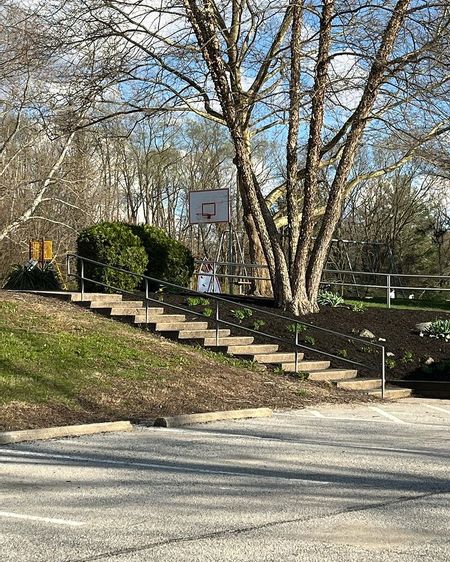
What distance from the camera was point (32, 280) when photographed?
20.8 metres

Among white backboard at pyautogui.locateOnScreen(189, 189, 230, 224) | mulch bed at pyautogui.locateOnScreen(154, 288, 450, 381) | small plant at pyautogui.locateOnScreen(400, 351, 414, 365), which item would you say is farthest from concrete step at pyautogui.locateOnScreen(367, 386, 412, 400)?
white backboard at pyautogui.locateOnScreen(189, 189, 230, 224)

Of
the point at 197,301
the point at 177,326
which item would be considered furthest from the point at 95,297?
the point at 197,301

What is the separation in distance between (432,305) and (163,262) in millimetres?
9814

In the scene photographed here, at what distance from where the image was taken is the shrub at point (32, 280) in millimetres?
20688

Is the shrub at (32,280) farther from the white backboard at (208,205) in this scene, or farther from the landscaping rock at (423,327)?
the white backboard at (208,205)

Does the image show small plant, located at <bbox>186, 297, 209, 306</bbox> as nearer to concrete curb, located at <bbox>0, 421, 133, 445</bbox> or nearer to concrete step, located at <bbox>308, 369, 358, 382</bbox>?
concrete step, located at <bbox>308, 369, 358, 382</bbox>

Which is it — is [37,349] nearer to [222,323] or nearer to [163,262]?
[222,323]

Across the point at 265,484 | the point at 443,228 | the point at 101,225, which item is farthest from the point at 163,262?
the point at 443,228

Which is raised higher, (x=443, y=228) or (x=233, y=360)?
(x=443, y=228)

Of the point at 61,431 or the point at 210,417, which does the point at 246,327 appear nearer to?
the point at 210,417

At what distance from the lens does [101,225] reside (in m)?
21.2

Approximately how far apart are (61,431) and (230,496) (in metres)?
3.96

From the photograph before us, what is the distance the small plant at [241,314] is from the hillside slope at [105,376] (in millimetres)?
2517

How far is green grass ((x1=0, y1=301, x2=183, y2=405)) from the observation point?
1297 centimetres
